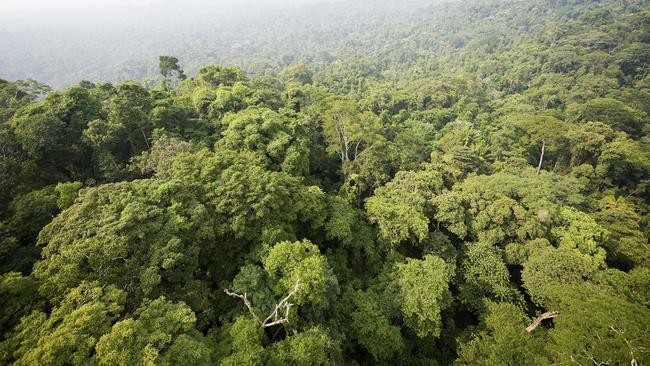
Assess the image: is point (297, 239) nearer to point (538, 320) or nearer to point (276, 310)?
point (276, 310)

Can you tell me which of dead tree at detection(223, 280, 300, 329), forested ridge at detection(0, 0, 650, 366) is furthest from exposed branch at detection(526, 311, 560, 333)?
dead tree at detection(223, 280, 300, 329)

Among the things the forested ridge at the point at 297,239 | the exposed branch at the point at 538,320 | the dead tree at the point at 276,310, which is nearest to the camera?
the dead tree at the point at 276,310

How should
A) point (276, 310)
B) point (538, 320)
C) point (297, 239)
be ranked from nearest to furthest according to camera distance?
point (276, 310) < point (538, 320) < point (297, 239)

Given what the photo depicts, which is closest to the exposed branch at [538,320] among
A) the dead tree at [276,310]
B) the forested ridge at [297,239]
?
the forested ridge at [297,239]

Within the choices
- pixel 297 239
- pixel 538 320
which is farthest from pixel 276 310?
pixel 538 320

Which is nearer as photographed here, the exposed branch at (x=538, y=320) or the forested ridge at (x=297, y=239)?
the forested ridge at (x=297, y=239)

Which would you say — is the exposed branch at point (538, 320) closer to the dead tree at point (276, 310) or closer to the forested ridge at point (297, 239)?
the forested ridge at point (297, 239)

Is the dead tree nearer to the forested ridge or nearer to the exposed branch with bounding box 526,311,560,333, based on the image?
the forested ridge

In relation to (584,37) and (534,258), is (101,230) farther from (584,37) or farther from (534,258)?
(584,37)
